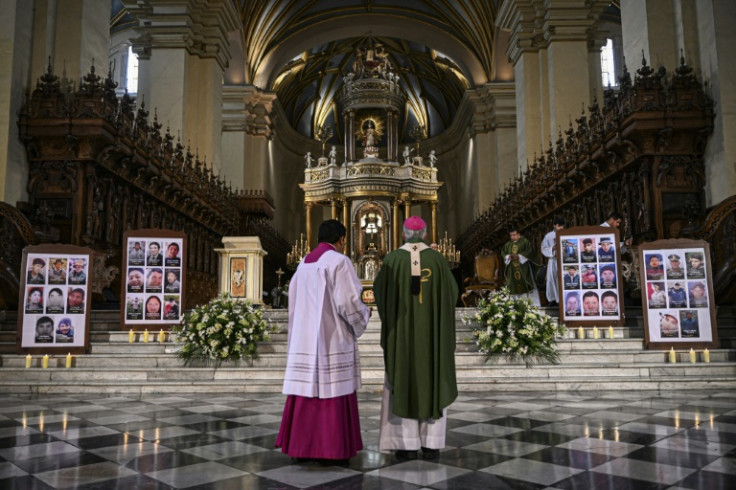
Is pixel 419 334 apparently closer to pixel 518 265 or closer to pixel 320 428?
pixel 320 428

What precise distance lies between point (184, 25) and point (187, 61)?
90 centimetres

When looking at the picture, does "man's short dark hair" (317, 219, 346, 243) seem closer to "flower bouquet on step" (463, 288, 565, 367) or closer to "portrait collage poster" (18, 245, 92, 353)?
"flower bouquet on step" (463, 288, 565, 367)

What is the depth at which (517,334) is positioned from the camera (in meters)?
7.74

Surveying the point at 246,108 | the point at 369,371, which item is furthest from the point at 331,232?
the point at 246,108

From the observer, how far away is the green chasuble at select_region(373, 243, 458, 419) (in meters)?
4.16

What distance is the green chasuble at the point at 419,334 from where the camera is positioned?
416cm

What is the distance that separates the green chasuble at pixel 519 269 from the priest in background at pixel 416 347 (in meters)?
7.46

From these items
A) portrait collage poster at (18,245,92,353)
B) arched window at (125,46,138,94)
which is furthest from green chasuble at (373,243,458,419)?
arched window at (125,46,138,94)

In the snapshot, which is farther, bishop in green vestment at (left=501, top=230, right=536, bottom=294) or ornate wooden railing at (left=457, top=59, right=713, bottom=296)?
bishop in green vestment at (left=501, top=230, right=536, bottom=294)

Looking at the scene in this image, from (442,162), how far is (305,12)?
1169 centimetres

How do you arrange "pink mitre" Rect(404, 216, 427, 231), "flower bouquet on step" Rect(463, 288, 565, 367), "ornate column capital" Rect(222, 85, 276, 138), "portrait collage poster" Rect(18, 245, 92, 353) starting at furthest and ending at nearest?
"ornate column capital" Rect(222, 85, 276, 138) → "portrait collage poster" Rect(18, 245, 92, 353) → "flower bouquet on step" Rect(463, 288, 565, 367) → "pink mitre" Rect(404, 216, 427, 231)

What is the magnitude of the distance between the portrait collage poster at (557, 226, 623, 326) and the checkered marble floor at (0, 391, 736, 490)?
2.55 meters

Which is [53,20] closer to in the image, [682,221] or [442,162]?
[682,221]

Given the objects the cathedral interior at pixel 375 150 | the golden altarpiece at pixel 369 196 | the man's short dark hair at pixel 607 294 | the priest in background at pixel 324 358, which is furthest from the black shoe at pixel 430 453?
the golden altarpiece at pixel 369 196
